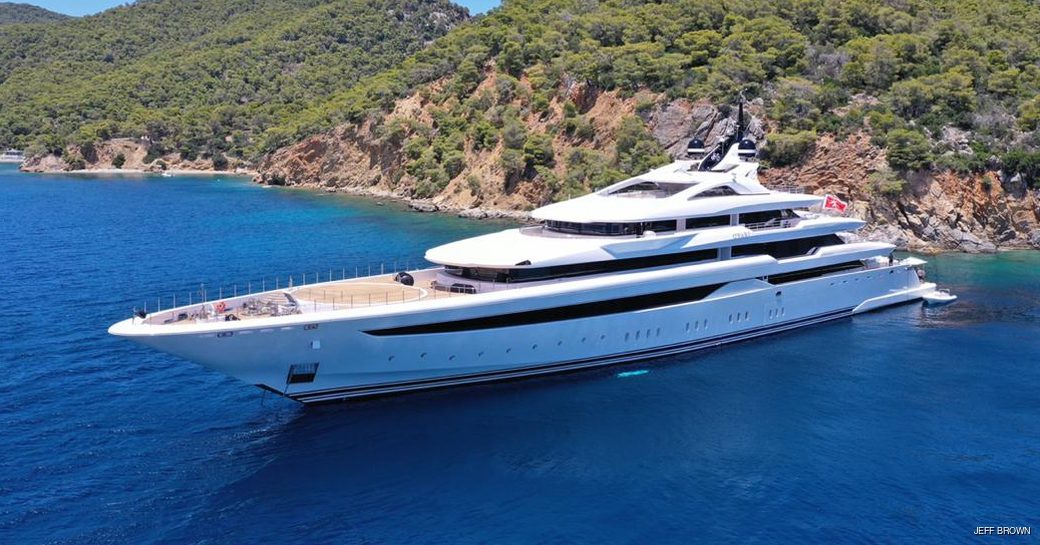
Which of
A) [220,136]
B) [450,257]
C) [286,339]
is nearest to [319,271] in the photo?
[450,257]

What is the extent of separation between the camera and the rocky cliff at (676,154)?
5531 centimetres

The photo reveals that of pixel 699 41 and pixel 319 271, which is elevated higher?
pixel 699 41

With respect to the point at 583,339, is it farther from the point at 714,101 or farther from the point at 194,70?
the point at 194,70

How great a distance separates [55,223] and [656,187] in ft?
167

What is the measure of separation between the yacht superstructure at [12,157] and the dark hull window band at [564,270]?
460 feet

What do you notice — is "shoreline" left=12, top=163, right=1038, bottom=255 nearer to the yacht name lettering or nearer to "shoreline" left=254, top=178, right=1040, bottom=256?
"shoreline" left=254, top=178, right=1040, bottom=256

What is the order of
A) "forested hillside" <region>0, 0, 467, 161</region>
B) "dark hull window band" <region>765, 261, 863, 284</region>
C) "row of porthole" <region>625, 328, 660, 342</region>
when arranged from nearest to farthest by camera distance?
1. "row of porthole" <region>625, 328, 660, 342</region>
2. "dark hull window band" <region>765, 261, 863, 284</region>
3. "forested hillside" <region>0, 0, 467, 161</region>

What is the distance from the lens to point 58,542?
18.5 m

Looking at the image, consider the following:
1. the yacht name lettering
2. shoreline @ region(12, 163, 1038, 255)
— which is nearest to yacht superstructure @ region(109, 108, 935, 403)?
the yacht name lettering

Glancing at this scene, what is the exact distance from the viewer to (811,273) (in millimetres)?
36719

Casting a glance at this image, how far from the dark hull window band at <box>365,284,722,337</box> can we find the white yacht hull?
0.36 ft

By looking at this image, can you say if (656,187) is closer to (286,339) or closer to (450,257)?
(450,257)

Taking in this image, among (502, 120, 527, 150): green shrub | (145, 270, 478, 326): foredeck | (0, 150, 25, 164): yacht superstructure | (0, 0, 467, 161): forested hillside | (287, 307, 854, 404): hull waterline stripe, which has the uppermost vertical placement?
(0, 0, 467, 161): forested hillside

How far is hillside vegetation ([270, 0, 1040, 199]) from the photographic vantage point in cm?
6022
